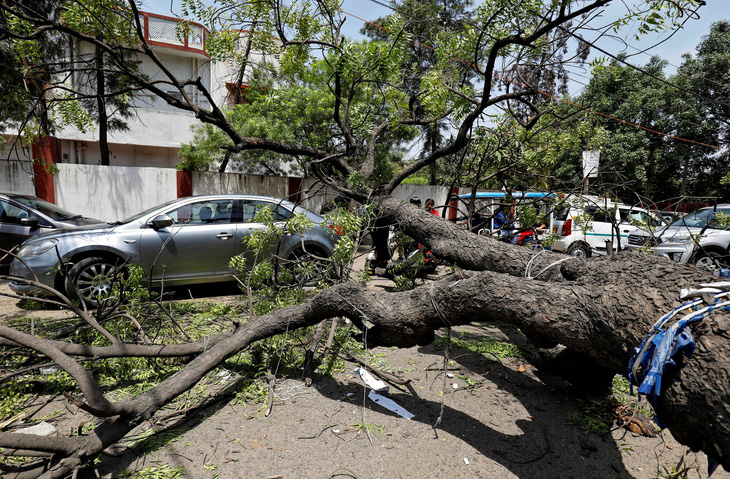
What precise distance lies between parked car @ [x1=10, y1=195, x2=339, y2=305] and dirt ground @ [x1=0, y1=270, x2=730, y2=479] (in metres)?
2.52

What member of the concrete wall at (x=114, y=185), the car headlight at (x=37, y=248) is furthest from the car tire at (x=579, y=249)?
the car headlight at (x=37, y=248)

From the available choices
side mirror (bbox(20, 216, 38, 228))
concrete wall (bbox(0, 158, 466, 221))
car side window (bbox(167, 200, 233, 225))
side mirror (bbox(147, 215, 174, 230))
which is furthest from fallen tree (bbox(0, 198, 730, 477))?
concrete wall (bbox(0, 158, 466, 221))

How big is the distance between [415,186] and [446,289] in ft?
39.8

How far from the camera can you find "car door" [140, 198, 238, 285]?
5.59m

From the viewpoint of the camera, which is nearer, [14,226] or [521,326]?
[521,326]

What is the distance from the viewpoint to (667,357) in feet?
5.18

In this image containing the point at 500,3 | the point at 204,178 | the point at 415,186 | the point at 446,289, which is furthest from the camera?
the point at 415,186

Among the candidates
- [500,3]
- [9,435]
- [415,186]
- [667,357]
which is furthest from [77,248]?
[415,186]

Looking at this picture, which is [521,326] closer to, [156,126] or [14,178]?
[14,178]

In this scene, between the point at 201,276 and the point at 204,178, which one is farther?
the point at 204,178

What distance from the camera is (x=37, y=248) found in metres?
5.22

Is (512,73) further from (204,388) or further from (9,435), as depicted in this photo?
(9,435)

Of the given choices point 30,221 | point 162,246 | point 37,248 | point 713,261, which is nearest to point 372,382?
point 162,246

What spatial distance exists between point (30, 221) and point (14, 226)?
336 mm
